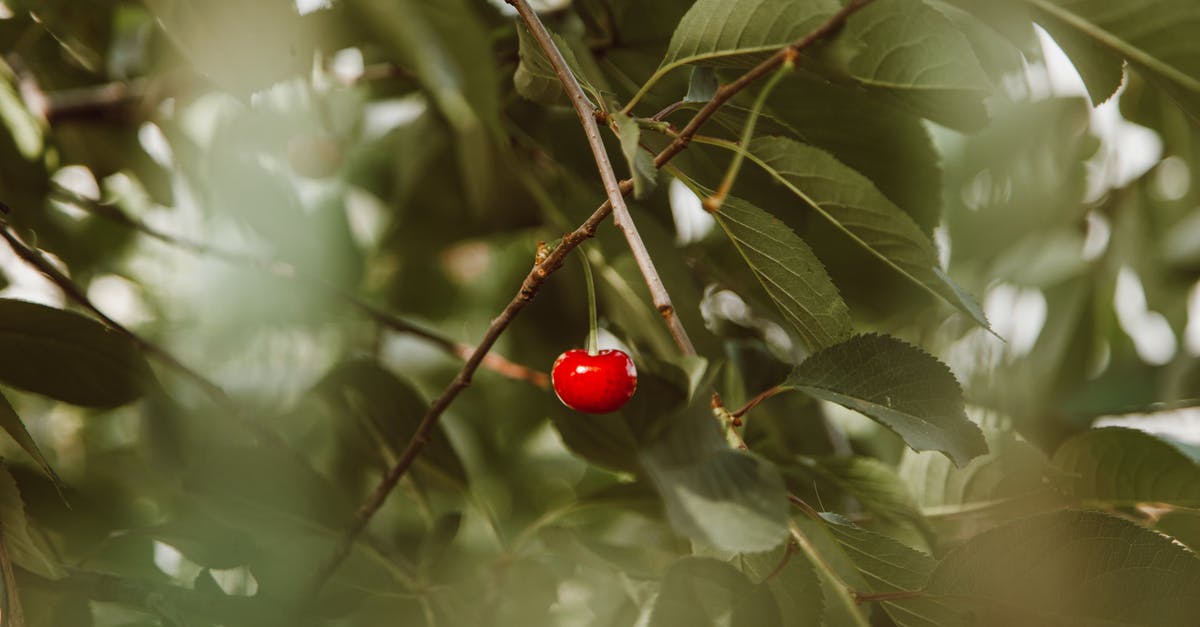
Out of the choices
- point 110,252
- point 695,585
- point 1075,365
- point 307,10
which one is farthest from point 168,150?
point 1075,365

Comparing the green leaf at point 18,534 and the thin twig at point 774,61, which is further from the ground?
the thin twig at point 774,61

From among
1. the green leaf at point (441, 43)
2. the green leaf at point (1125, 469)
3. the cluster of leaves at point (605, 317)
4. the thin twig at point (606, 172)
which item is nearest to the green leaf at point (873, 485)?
the cluster of leaves at point (605, 317)

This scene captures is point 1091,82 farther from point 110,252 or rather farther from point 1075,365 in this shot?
point 110,252

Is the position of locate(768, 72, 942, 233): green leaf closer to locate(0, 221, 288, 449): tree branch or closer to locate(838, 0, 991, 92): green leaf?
locate(838, 0, 991, 92): green leaf

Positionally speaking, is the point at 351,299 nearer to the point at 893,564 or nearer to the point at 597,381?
the point at 597,381

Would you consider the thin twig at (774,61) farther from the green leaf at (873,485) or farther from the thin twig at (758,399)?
the green leaf at (873,485)

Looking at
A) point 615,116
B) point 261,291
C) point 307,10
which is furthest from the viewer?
point 261,291

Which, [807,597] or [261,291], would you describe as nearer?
[807,597]

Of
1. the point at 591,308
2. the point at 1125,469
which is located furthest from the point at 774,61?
the point at 1125,469
